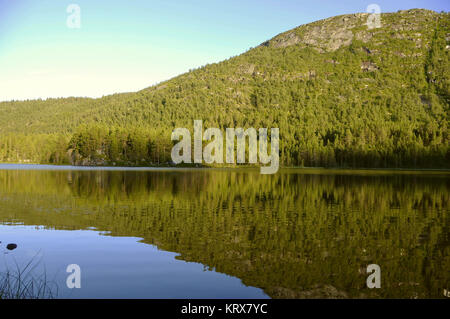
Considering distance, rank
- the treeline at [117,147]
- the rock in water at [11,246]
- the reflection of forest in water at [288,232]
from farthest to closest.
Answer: the treeline at [117,147] → the rock in water at [11,246] → the reflection of forest in water at [288,232]

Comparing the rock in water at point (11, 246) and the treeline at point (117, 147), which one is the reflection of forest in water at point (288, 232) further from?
the treeline at point (117, 147)

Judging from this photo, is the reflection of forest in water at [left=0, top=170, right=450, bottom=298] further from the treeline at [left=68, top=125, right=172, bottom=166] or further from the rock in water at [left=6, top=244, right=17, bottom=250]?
the treeline at [left=68, top=125, right=172, bottom=166]

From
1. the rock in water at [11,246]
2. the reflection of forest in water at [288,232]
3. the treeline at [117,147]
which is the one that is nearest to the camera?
the reflection of forest in water at [288,232]

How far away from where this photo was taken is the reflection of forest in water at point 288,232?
15.2 meters

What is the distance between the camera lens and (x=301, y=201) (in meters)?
39.3

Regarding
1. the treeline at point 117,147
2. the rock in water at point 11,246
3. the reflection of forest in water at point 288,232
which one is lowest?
the reflection of forest in water at point 288,232

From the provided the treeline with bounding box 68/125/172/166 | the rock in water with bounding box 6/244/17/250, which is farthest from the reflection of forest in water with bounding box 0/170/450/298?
the treeline with bounding box 68/125/172/166

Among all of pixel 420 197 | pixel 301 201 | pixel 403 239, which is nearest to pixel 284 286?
pixel 403 239

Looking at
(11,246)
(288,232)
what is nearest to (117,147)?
(288,232)

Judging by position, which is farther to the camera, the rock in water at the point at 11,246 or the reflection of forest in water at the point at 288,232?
the rock in water at the point at 11,246

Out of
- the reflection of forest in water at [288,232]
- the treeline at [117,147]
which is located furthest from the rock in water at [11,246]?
the treeline at [117,147]

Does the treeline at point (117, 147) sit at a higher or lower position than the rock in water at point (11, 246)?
higher

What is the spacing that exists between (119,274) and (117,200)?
22.7 metres
